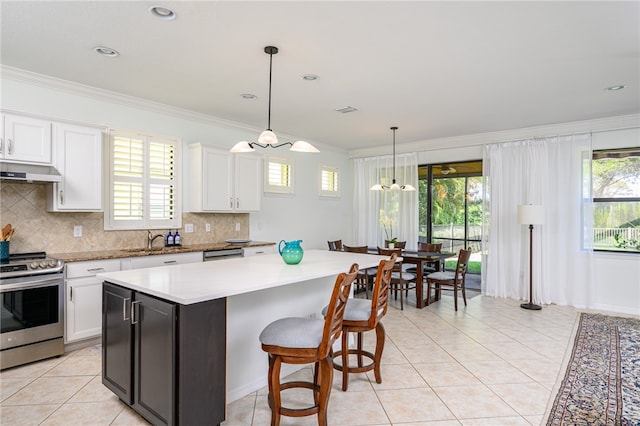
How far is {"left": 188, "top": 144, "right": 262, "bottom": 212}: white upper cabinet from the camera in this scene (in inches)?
191

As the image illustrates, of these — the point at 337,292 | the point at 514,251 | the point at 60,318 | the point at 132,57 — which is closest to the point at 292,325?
the point at 337,292

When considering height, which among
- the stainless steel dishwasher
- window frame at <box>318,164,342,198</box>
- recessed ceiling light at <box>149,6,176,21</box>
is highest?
recessed ceiling light at <box>149,6,176,21</box>

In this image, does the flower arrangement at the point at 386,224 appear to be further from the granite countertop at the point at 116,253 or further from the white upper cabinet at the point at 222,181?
the granite countertop at the point at 116,253

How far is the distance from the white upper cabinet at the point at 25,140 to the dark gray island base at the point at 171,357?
1.94 metres

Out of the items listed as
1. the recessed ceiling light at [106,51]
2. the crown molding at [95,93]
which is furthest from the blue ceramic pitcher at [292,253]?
the crown molding at [95,93]

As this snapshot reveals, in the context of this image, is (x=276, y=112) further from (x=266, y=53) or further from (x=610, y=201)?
(x=610, y=201)

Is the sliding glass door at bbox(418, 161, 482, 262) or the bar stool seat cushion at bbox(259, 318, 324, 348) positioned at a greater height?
the sliding glass door at bbox(418, 161, 482, 262)

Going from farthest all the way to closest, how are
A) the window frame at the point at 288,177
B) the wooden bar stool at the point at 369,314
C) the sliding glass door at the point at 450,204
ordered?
1. the sliding glass door at the point at 450,204
2. the window frame at the point at 288,177
3. the wooden bar stool at the point at 369,314

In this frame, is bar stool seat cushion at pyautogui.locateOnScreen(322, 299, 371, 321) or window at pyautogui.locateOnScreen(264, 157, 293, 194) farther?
window at pyautogui.locateOnScreen(264, 157, 293, 194)

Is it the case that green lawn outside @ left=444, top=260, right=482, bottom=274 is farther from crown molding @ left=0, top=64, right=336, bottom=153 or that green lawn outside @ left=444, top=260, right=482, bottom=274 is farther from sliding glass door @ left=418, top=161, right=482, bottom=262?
crown molding @ left=0, top=64, right=336, bottom=153

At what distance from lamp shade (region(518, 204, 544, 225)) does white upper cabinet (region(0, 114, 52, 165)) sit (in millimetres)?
5836

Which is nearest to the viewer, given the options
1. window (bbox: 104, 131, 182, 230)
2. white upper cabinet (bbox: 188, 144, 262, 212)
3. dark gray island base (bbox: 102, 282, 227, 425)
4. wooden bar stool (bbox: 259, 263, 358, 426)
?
dark gray island base (bbox: 102, 282, 227, 425)

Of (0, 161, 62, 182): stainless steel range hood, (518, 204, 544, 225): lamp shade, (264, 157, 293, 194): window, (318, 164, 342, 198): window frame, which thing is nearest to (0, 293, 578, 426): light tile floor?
(518, 204, 544, 225): lamp shade

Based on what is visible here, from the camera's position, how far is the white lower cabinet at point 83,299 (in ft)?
11.3
